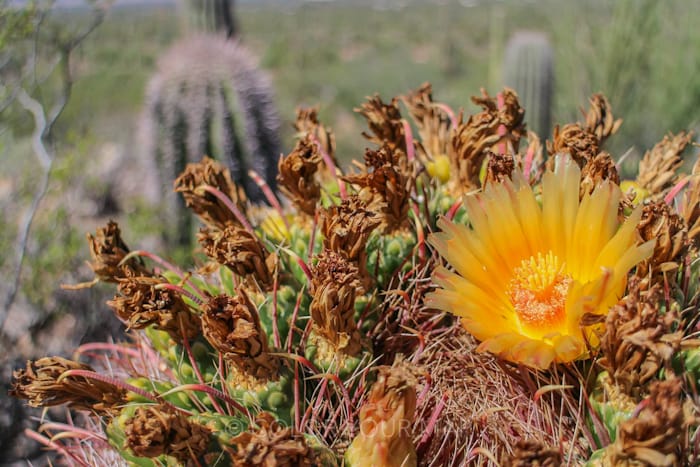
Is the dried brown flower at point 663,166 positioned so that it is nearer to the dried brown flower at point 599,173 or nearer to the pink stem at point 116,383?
the dried brown flower at point 599,173

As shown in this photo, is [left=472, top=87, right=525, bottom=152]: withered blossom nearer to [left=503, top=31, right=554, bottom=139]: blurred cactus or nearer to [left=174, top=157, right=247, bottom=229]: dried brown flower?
[left=174, top=157, right=247, bottom=229]: dried brown flower

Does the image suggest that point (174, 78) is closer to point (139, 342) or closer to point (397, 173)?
point (139, 342)

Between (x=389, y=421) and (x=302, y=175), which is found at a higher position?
(x=302, y=175)

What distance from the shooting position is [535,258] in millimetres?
1183

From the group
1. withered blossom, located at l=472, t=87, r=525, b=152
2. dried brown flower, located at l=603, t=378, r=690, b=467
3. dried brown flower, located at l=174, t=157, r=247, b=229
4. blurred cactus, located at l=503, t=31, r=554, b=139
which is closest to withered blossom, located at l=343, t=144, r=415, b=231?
withered blossom, located at l=472, t=87, r=525, b=152

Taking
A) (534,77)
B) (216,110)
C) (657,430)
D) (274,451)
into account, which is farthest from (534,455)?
(534,77)

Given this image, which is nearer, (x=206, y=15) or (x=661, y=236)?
(x=661, y=236)

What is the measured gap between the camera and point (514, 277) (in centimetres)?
118

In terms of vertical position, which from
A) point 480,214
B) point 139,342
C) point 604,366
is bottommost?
point 139,342

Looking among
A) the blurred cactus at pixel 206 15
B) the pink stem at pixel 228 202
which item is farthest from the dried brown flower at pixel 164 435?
the blurred cactus at pixel 206 15

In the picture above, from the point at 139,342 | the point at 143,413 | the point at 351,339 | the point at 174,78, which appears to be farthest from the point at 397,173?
the point at 174,78

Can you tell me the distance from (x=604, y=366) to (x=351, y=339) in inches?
16.0

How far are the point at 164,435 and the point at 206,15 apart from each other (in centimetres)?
448

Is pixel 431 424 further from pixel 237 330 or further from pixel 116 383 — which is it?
pixel 116 383
